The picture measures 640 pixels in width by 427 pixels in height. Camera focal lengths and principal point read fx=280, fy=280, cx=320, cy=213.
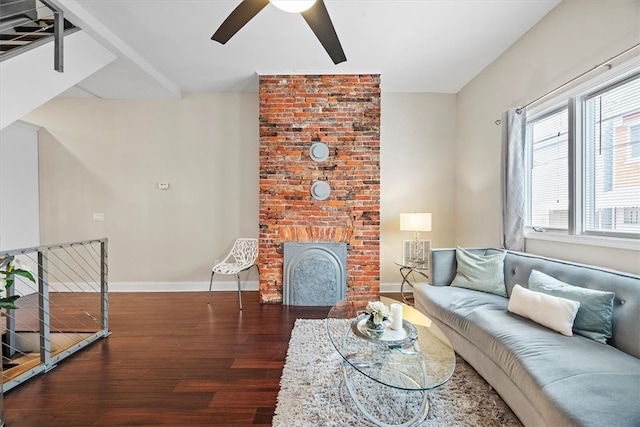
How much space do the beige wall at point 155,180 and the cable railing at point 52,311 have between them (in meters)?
0.38

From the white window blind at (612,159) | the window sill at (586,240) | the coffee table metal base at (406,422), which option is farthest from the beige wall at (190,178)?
the coffee table metal base at (406,422)

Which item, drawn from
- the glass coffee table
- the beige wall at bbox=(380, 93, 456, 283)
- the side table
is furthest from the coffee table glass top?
the beige wall at bbox=(380, 93, 456, 283)

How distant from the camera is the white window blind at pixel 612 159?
1.89 metres

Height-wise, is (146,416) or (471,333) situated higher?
(471,333)

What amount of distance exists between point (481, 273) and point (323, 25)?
2.43 m

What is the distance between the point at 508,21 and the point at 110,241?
547 cm

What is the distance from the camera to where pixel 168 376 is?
80.4 inches

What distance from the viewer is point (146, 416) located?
1648 millimetres

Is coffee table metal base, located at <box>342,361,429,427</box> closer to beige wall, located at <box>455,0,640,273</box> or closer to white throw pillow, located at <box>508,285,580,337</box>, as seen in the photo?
white throw pillow, located at <box>508,285,580,337</box>

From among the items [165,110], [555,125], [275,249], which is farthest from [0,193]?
[555,125]

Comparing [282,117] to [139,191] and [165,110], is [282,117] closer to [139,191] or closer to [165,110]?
[165,110]

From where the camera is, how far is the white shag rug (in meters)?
1.54

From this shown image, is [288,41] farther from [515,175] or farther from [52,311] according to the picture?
[52,311]

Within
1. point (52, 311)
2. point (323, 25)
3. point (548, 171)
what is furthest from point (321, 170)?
point (52, 311)
